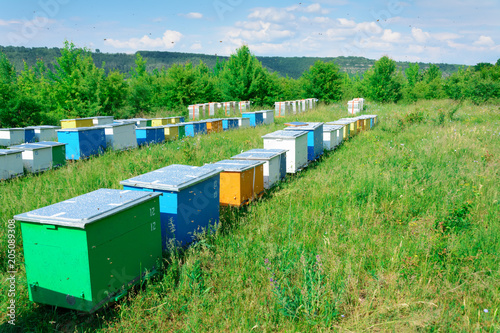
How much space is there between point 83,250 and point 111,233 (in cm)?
31

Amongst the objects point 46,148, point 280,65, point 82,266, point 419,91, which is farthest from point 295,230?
point 280,65

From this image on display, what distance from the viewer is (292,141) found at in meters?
8.21

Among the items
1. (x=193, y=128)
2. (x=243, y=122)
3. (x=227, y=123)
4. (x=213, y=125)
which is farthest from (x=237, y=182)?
(x=243, y=122)

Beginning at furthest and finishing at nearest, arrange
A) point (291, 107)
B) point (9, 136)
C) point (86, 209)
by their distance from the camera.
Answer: point (291, 107) < point (9, 136) < point (86, 209)

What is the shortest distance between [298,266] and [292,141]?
454 cm

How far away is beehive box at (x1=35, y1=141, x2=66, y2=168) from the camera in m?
9.53

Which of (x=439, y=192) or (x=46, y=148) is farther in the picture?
(x=46, y=148)

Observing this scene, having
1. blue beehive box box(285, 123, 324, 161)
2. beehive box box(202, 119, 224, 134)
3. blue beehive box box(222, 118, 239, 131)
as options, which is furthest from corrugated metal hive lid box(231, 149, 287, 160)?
blue beehive box box(222, 118, 239, 131)

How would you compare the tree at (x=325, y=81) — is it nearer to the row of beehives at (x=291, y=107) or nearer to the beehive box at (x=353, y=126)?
the row of beehives at (x=291, y=107)

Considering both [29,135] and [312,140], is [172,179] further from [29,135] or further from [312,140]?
[29,135]

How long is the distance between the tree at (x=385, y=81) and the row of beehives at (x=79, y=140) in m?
26.2

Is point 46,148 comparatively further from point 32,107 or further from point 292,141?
point 32,107

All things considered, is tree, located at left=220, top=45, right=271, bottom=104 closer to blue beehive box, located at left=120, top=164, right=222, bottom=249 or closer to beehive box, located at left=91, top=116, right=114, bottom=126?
beehive box, located at left=91, top=116, right=114, bottom=126

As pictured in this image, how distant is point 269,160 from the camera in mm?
6879
